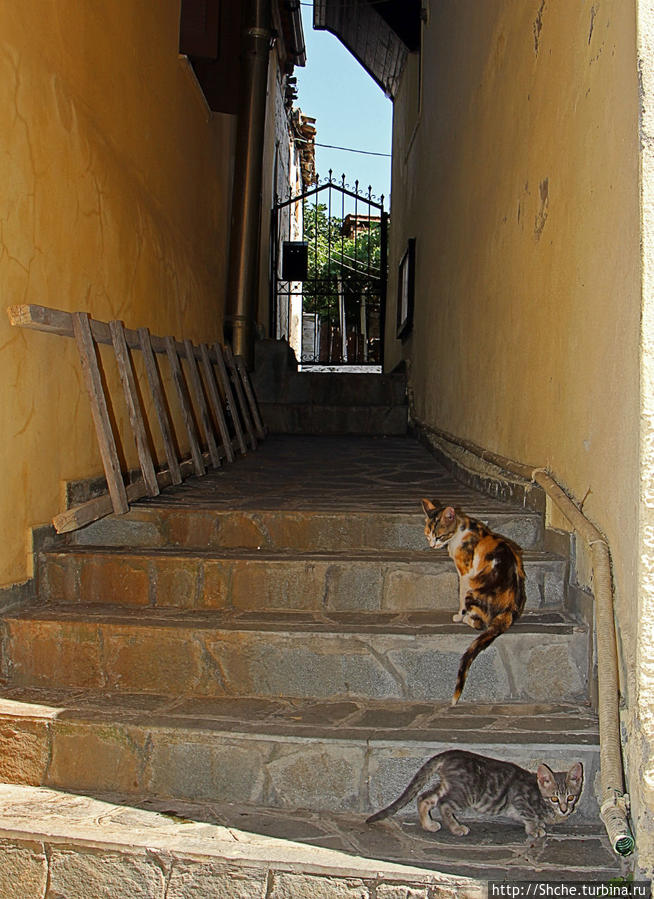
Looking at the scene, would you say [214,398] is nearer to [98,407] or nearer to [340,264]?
[98,407]

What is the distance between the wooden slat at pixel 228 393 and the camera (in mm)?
7328

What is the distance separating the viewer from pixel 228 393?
736 centimetres

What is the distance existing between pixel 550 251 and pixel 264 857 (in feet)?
9.04

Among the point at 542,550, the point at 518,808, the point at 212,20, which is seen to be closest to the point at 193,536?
the point at 542,550

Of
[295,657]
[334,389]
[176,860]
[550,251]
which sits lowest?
[176,860]

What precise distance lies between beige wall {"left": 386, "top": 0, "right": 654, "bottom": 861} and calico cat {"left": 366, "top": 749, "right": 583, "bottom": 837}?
246mm

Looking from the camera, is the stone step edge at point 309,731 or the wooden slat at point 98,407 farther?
the wooden slat at point 98,407

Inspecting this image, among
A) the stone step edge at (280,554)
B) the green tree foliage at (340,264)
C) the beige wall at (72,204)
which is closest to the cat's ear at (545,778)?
the stone step edge at (280,554)

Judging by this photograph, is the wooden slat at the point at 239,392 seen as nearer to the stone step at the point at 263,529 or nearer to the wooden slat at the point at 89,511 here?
the wooden slat at the point at 89,511

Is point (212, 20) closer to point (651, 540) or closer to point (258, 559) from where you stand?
point (258, 559)

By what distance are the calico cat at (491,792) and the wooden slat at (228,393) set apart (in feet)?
17.1

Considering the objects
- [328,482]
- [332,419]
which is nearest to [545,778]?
[328,482]

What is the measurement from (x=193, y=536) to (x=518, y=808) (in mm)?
2192

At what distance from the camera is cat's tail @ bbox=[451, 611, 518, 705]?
2.90 metres
